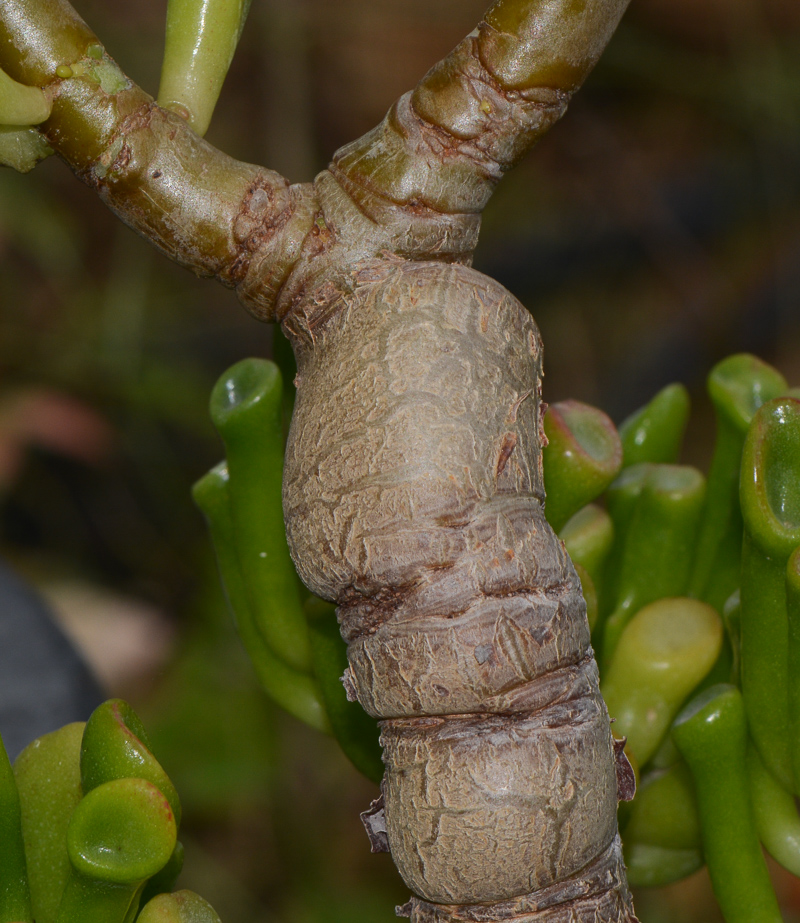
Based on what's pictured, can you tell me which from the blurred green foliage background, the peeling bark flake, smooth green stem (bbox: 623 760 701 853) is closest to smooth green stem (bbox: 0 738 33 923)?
the peeling bark flake

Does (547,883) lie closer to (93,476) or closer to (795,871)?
(795,871)

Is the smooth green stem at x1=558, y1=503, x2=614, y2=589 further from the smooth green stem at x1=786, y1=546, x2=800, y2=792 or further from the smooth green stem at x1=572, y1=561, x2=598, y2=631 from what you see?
the smooth green stem at x1=786, y1=546, x2=800, y2=792

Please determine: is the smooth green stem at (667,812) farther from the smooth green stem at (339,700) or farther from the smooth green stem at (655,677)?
the smooth green stem at (339,700)

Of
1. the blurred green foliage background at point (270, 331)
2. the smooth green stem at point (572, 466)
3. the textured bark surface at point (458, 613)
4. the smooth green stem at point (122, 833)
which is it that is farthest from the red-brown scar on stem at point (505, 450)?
the blurred green foliage background at point (270, 331)

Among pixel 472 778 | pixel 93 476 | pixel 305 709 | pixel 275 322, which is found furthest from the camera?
pixel 93 476

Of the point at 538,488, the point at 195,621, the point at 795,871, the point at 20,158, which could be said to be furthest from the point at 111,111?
the point at 195,621

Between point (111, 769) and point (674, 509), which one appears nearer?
point (111, 769)
